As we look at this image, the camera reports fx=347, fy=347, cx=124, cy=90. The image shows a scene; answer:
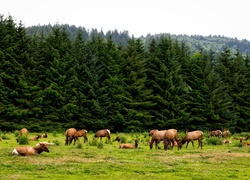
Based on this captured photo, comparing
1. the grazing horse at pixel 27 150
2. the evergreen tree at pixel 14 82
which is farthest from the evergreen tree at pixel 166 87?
the grazing horse at pixel 27 150

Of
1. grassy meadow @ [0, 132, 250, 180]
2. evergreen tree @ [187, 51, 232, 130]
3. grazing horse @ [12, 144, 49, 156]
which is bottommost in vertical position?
grassy meadow @ [0, 132, 250, 180]

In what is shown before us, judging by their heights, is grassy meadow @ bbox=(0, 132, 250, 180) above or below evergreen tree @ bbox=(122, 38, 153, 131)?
below

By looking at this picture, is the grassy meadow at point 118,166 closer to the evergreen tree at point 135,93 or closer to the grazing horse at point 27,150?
the grazing horse at point 27,150

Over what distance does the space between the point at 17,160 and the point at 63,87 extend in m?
33.2

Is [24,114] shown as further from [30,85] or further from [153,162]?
[153,162]

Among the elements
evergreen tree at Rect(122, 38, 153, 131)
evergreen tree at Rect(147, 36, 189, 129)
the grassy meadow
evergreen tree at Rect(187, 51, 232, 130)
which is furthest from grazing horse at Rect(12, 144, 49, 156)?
evergreen tree at Rect(187, 51, 232, 130)

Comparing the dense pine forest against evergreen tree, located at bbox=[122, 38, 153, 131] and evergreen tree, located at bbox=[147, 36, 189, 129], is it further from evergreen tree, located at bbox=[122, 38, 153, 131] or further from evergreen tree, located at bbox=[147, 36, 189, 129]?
evergreen tree, located at bbox=[122, 38, 153, 131]

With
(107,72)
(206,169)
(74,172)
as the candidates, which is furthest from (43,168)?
(107,72)

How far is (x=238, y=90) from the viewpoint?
5741 centimetres

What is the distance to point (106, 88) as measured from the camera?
50750 millimetres

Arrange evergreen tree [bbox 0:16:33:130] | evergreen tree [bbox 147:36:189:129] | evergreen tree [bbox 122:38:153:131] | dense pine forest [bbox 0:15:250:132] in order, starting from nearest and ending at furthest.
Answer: evergreen tree [bbox 0:16:33:130]
dense pine forest [bbox 0:15:250:132]
evergreen tree [bbox 122:38:153:131]
evergreen tree [bbox 147:36:189:129]

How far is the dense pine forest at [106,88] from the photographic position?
156 feet

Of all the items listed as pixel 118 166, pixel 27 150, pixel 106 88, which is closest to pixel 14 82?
pixel 106 88

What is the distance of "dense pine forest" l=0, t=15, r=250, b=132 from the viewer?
156ft
